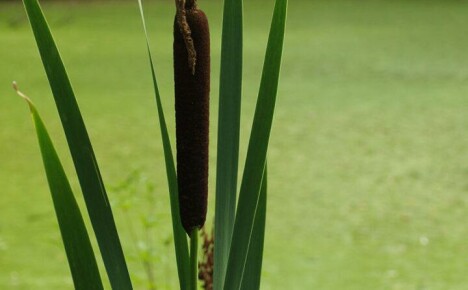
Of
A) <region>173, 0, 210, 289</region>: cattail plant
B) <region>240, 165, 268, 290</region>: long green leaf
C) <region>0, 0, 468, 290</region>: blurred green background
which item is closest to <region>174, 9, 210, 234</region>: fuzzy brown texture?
<region>173, 0, 210, 289</region>: cattail plant

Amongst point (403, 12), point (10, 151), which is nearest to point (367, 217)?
point (10, 151)

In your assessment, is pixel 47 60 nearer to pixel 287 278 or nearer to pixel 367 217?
pixel 287 278

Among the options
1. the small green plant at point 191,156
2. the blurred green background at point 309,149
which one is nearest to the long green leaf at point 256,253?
the small green plant at point 191,156

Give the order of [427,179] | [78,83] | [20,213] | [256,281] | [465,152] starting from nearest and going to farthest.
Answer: [256,281] < [20,213] < [427,179] < [465,152] < [78,83]

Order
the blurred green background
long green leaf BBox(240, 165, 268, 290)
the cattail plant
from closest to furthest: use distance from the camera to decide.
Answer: the cattail plant
long green leaf BBox(240, 165, 268, 290)
the blurred green background

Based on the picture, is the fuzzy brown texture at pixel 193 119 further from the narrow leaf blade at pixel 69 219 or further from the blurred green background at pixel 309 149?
the blurred green background at pixel 309 149

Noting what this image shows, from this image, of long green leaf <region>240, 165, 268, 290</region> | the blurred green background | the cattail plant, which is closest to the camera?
the cattail plant

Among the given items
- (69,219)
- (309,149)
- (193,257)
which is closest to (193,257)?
(193,257)

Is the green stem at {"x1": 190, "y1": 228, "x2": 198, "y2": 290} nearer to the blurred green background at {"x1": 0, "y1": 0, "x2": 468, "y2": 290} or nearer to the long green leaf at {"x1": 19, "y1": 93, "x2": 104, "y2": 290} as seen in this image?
the long green leaf at {"x1": 19, "y1": 93, "x2": 104, "y2": 290}
